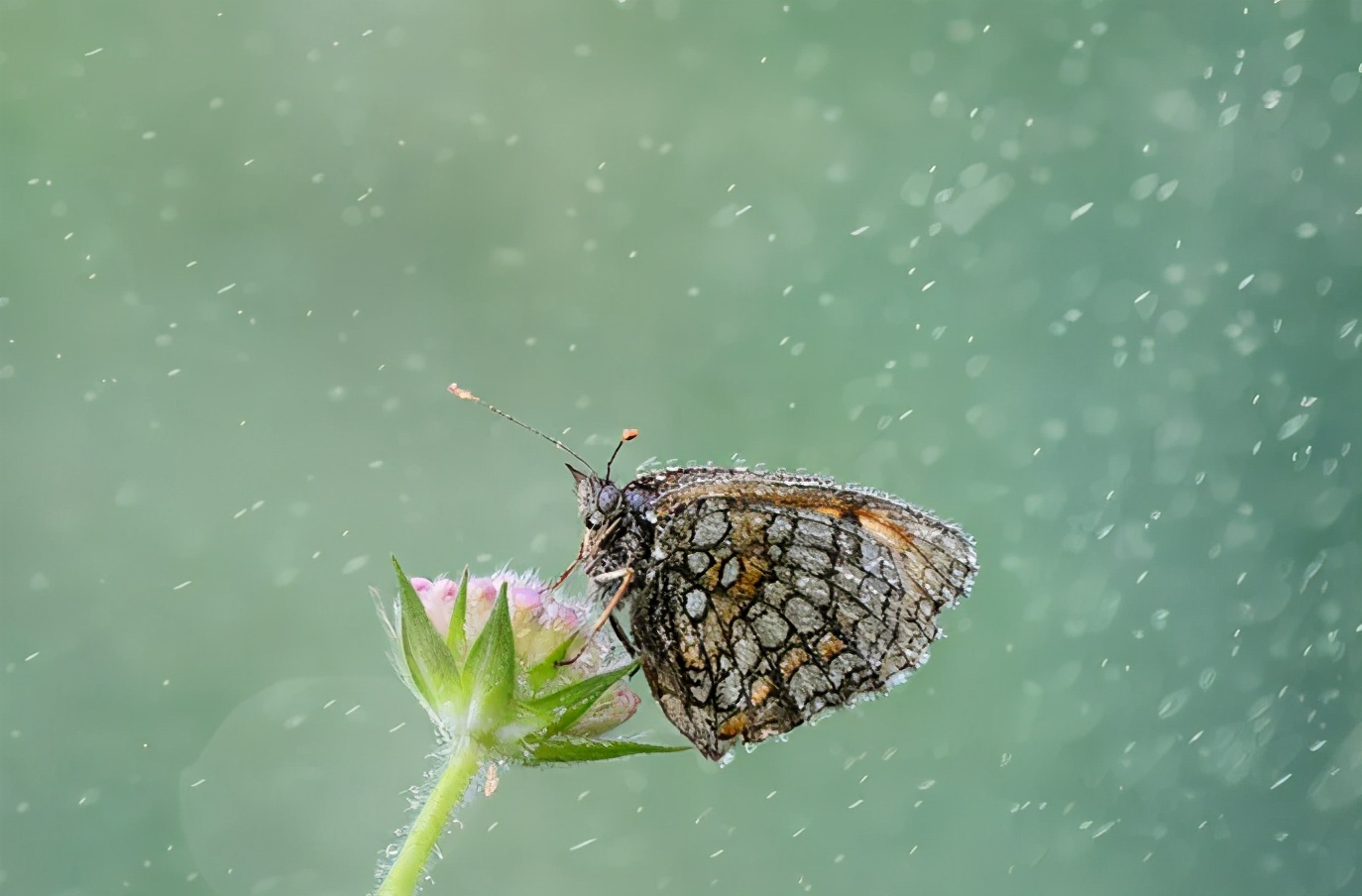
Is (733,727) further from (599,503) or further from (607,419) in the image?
(607,419)

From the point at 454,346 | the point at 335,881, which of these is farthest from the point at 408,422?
the point at 335,881

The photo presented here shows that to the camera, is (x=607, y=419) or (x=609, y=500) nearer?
(x=609, y=500)

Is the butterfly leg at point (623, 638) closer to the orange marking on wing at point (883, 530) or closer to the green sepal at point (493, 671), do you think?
the green sepal at point (493, 671)

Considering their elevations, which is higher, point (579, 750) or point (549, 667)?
point (549, 667)

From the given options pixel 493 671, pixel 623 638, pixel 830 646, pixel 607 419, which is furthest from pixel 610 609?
pixel 607 419

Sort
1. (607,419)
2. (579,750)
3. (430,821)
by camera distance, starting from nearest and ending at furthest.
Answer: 1. (430,821)
2. (579,750)
3. (607,419)

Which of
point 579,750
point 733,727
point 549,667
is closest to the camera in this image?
point 579,750
